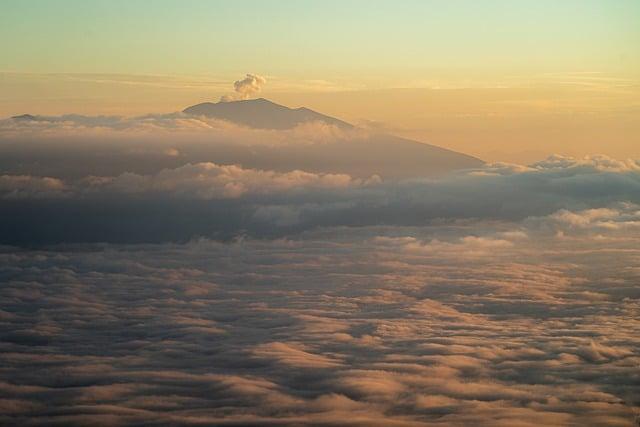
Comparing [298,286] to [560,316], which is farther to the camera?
[298,286]

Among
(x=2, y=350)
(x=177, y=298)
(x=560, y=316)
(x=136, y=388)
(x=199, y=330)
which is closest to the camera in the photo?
(x=136, y=388)

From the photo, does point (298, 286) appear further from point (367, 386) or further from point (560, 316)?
point (367, 386)

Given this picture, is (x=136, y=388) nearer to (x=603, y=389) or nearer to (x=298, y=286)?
(x=603, y=389)

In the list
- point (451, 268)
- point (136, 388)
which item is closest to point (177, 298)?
point (451, 268)

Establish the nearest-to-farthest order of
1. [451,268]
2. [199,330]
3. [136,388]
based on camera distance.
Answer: [136,388] < [199,330] < [451,268]

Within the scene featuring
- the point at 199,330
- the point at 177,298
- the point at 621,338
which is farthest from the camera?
the point at 177,298

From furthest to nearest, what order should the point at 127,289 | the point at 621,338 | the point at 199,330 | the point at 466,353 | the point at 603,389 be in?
the point at 127,289
the point at 199,330
the point at 621,338
the point at 466,353
the point at 603,389

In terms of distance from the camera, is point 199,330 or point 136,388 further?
point 199,330

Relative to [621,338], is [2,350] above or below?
below

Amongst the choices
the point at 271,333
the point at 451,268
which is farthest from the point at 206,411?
the point at 451,268
